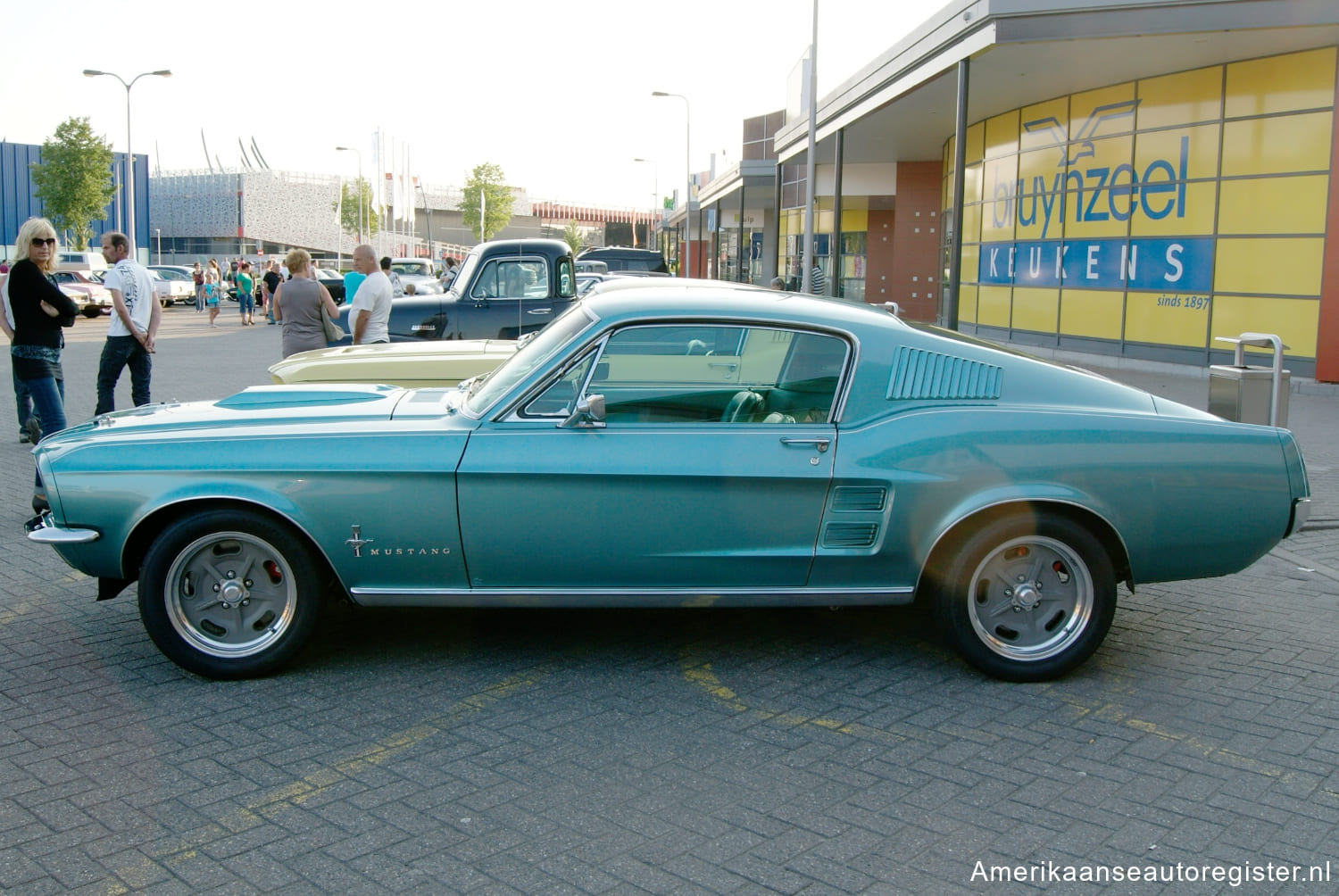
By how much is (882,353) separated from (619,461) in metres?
1.16

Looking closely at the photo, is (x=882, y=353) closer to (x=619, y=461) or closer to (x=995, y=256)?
(x=619, y=461)

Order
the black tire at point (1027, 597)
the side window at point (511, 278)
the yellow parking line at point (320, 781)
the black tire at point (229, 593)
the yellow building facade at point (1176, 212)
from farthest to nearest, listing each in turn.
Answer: the yellow building facade at point (1176, 212), the side window at point (511, 278), the black tire at point (1027, 597), the black tire at point (229, 593), the yellow parking line at point (320, 781)

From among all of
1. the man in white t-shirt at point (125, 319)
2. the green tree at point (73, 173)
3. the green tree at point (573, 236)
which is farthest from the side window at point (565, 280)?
the green tree at point (573, 236)

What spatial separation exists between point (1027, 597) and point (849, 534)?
786mm

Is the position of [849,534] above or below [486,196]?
below

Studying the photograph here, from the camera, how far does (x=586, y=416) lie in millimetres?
4492

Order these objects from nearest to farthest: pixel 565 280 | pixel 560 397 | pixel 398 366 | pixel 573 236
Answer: pixel 560 397 → pixel 398 366 → pixel 565 280 → pixel 573 236

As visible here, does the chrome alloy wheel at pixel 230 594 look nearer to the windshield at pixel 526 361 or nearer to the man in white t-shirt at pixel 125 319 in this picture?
the windshield at pixel 526 361

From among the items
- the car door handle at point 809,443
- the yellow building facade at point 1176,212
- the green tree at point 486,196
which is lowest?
the car door handle at point 809,443

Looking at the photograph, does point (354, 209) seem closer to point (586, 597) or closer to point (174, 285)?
point (174, 285)

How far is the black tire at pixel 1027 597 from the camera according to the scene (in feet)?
14.8

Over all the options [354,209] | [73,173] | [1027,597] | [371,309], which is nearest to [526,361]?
[1027,597]

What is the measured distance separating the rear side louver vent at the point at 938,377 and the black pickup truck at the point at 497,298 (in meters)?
8.38

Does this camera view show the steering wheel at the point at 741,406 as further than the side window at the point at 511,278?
No
